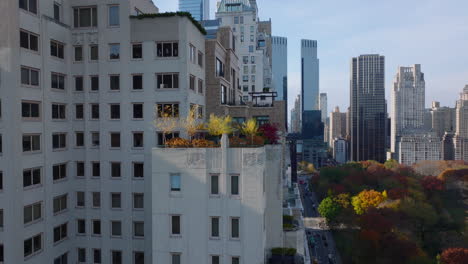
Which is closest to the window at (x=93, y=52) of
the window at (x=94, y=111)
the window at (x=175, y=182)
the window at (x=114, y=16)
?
the window at (x=114, y=16)

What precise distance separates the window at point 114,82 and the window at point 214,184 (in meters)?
14.2

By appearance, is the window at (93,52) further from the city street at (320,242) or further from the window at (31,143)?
the city street at (320,242)

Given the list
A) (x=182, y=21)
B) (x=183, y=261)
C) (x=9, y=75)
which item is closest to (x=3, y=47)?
(x=9, y=75)

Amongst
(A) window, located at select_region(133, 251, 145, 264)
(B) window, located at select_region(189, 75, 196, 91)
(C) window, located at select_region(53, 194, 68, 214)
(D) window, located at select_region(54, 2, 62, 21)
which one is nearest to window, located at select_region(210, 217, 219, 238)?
(A) window, located at select_region(133, 251, 145, 264)

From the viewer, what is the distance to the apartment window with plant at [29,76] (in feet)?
89.2

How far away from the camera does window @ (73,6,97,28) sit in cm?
3284

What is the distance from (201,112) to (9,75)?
16881 mm

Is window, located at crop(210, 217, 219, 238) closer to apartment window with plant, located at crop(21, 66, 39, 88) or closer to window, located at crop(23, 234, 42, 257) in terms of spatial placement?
window, located at crop(23, 234, 42, 257)

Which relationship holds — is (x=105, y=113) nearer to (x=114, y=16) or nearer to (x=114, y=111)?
(x=114, y=111)

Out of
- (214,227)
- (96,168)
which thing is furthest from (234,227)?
(96,168)

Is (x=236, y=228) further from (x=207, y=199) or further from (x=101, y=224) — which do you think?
(x=101, y=224)

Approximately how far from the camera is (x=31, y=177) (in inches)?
1094

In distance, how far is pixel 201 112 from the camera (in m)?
36.2

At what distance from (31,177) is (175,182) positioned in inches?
481
